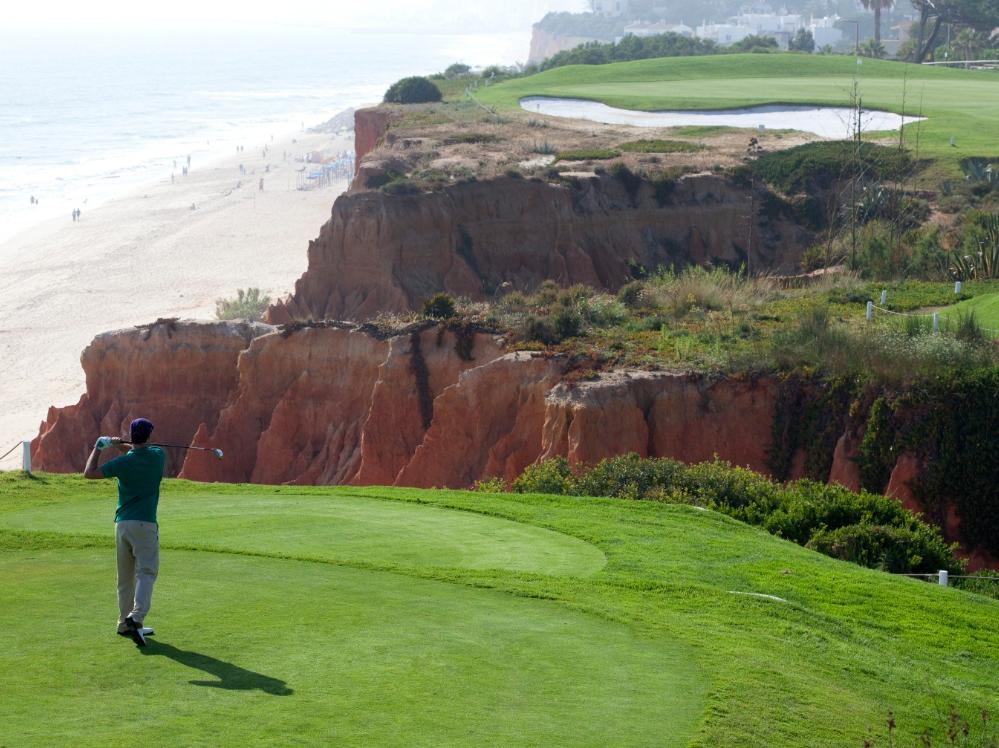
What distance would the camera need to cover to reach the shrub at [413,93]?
7800 centimetres

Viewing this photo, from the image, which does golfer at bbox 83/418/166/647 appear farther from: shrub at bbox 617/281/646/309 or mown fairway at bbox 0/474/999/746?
shrub at bbox 617/281/646/309

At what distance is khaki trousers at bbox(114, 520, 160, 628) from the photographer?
33.5ft

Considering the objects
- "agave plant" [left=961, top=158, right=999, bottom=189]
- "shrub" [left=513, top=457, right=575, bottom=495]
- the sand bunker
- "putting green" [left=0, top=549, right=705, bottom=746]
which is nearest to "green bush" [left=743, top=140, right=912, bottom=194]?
"agave plant" [left=961, top=158, right=999, bottom=189]

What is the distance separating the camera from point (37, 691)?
8.82m

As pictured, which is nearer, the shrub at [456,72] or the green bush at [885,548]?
the green bush at [885,548]

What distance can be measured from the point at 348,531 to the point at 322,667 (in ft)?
16.6

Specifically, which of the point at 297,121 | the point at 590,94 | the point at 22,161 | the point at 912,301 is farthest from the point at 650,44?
the point at 912,301

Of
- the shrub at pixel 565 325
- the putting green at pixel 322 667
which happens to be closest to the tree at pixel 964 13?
the shrub at pixel 565 325

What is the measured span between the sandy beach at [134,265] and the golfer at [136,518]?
30783 millimetres

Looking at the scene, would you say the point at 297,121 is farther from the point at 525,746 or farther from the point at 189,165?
the point at 525,746

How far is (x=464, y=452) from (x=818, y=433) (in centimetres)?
689

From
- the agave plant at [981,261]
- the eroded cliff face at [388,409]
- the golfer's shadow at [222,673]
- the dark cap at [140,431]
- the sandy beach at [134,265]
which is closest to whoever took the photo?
the golfer's shadow at [222,673]

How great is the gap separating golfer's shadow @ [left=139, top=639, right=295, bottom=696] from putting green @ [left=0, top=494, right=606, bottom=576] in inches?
125

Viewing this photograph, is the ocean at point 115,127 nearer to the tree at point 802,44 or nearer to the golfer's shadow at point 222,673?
the tree at point 802,44
